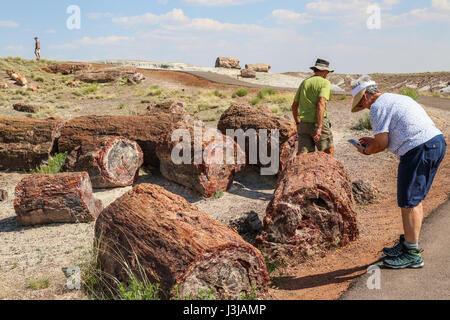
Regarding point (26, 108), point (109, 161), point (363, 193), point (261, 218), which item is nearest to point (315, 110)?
point (363, 193)

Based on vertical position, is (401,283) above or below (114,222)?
below

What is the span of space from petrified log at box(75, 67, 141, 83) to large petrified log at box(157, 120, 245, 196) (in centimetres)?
2261

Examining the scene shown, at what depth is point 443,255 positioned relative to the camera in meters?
4.46

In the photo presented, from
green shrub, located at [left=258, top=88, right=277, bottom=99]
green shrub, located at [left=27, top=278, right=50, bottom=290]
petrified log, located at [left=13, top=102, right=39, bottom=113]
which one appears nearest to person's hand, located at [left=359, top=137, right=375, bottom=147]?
green shrub, located at [left=27, top=278, right=50, bottom=290]

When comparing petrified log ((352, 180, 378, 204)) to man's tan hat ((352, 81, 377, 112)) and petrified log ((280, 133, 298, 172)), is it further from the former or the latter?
man's tan hat ((352, 81, 377, 112))

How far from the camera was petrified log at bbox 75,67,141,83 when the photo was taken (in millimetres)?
29781

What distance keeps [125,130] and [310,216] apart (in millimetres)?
5297

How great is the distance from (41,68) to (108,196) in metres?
30.3

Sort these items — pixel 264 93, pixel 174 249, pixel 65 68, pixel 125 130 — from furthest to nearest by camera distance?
pixel 65 68
pixel 264 93
pixel 125 130
pixel 174 249

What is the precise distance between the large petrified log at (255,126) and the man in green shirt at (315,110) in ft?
4.67

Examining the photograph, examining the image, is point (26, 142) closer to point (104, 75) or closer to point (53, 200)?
point (53, 200)

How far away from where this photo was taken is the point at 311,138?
22.5 feet
